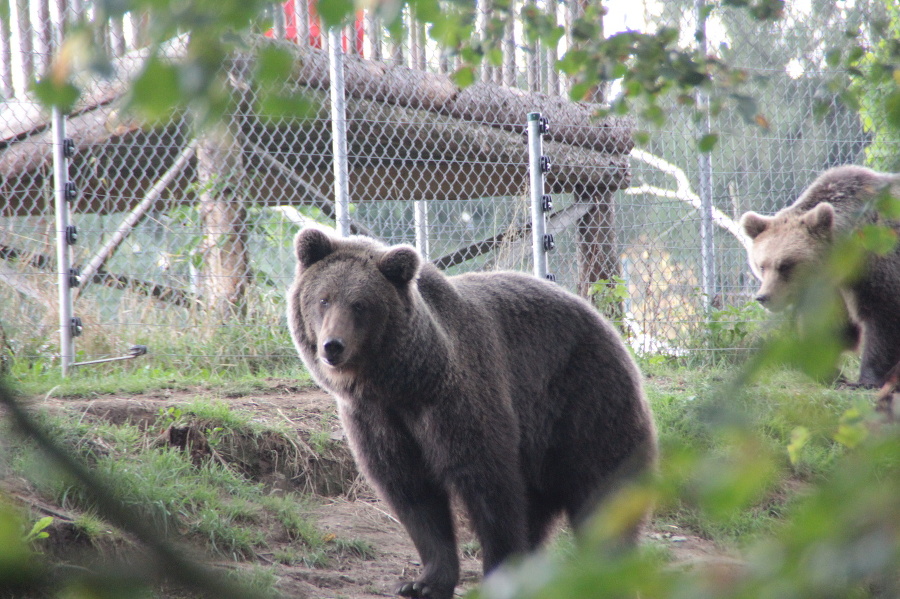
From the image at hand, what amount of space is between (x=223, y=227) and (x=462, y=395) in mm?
4031

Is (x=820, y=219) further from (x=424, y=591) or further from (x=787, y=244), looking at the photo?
(x=424, y=591)

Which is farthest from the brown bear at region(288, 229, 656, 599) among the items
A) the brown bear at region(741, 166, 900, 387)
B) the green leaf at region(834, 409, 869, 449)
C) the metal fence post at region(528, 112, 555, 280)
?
the brown bear at region(741, 166, 900, 387)

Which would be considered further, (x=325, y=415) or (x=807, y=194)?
(x=807, y=194)

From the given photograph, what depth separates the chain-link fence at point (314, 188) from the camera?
6.43 m

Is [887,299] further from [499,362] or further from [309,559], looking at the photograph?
[309,559]

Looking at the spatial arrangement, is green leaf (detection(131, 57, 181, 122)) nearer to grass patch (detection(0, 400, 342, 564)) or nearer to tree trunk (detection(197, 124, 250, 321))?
grass patch (detection(0, 400, 342, 564))

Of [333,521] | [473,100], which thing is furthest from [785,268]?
[333,521]

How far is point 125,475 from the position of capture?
3824 millimetres

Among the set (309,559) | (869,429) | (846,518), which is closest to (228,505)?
(309,559)

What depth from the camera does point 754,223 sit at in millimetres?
6637

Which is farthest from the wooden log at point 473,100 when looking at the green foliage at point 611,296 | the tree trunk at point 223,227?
the green foliage at point 611,296

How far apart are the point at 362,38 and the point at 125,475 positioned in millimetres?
4829

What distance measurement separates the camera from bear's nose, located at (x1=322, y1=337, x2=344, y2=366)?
3.41m

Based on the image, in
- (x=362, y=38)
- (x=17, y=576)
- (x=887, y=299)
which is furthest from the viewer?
(x=362, y=38)
